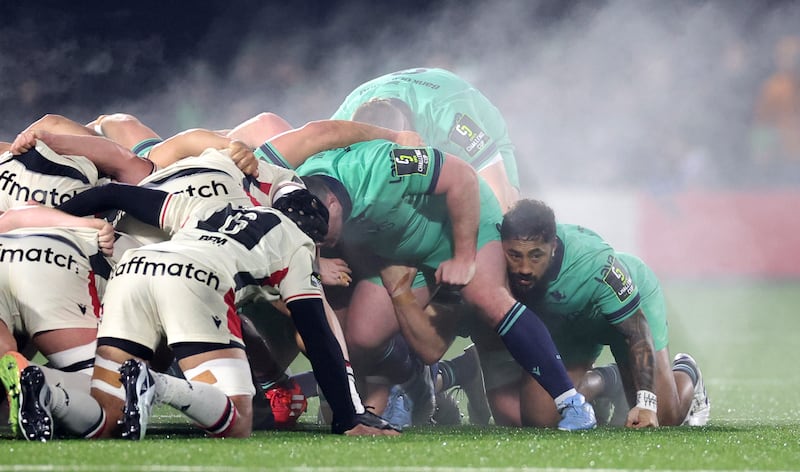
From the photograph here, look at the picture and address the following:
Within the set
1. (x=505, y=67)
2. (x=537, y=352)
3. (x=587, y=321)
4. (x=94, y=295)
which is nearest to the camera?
(x=94, y=295)

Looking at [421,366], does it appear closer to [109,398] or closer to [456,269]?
[456,269]

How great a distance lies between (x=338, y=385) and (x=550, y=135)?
22.8 feet

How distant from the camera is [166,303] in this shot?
3.42 m

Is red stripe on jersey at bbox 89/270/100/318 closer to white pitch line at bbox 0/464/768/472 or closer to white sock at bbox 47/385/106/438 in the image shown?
white sock at bbox 47/385/106/438

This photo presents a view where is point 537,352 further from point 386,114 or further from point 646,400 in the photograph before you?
point 386,114

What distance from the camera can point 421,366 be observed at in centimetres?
482

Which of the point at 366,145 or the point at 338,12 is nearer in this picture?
the point at 366,145

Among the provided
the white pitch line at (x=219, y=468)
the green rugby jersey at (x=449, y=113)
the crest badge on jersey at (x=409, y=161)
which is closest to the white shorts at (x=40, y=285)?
the white pitch line at (x=219, y=468)

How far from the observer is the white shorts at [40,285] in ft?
11.7

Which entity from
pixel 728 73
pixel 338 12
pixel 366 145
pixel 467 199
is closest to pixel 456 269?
pixel 467 199

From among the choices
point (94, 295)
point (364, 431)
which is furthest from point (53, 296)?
point (364, 431)

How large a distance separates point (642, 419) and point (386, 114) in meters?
2.07

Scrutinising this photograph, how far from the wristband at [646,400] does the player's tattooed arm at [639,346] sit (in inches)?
4.2

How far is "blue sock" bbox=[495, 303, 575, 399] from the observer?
4156 millimetres
